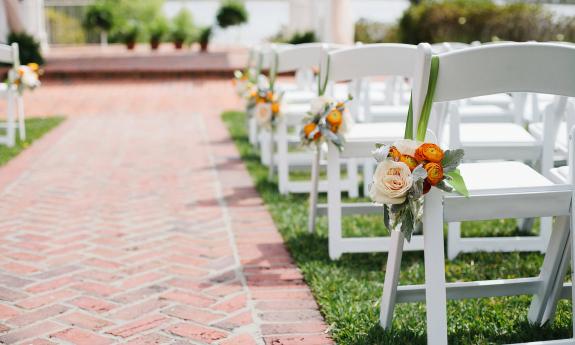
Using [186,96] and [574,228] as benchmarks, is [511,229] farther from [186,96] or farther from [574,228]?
[186,96]

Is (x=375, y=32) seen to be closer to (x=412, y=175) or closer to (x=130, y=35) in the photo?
(x=130, y=35)

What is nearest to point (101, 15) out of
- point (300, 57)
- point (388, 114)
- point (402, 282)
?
point (388, 114)

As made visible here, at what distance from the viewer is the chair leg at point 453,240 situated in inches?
149

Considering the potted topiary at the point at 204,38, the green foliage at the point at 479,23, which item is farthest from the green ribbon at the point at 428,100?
the potted topiary at the point at 204,38

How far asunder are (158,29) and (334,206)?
1379 centimetres

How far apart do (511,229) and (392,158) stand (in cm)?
222

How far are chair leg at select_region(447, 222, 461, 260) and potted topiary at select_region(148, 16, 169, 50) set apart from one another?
13.9m

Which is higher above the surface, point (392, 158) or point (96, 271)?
point (392, 158)

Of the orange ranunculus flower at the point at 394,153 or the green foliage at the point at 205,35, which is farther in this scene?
the green foliage at the point at 205,35

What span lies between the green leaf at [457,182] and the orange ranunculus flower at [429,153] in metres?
0.07

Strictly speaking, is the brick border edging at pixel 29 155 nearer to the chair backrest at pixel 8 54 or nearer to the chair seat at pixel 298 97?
the chair backrest at pixel 8 54

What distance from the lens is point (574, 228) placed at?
97.2 inches

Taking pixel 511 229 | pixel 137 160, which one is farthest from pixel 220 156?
pixel 511 229

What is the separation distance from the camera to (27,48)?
525 inches
